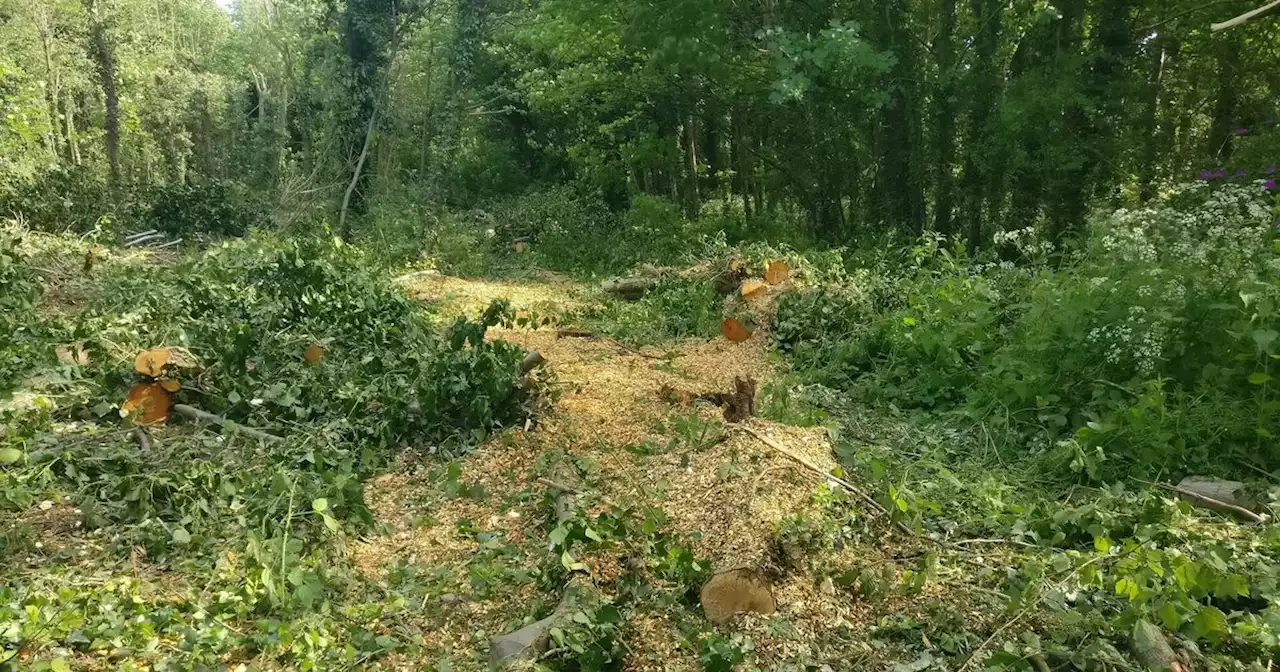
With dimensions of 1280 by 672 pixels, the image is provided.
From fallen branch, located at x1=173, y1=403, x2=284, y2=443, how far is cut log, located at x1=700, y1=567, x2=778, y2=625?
109 inches

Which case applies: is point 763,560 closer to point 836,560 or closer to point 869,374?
point 836,560

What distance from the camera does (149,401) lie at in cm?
461

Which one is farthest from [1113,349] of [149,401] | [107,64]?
[107,64]

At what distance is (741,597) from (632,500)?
38.9 inches

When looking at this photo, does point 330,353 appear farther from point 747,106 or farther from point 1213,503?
point 747,106

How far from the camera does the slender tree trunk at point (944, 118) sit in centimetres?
1009

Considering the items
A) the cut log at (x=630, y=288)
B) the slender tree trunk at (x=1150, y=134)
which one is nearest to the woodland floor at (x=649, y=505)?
the cut log at (x=630, y=288)

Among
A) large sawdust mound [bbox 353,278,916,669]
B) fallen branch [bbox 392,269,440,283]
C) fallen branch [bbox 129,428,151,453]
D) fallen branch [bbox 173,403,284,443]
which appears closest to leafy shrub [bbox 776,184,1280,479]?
large sawdust mound [bbox 353,278,916,669]

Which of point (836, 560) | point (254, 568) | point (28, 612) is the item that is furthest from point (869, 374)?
point (28, 612)

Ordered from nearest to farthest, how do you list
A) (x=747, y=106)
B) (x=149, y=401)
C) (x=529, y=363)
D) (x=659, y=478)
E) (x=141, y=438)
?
1. (x=659, y=478)
2. (x=141, y=438)
3. (x=149, y=401)
4. (x=529, y=363)
5. (x=747, y=106)

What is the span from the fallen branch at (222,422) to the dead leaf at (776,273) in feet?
15.6

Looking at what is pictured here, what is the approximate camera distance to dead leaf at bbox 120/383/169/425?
179 inches

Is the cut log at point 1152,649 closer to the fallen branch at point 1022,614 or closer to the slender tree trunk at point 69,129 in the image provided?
the fallen branch at point 1022,614

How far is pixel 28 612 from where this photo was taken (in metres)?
2.57
